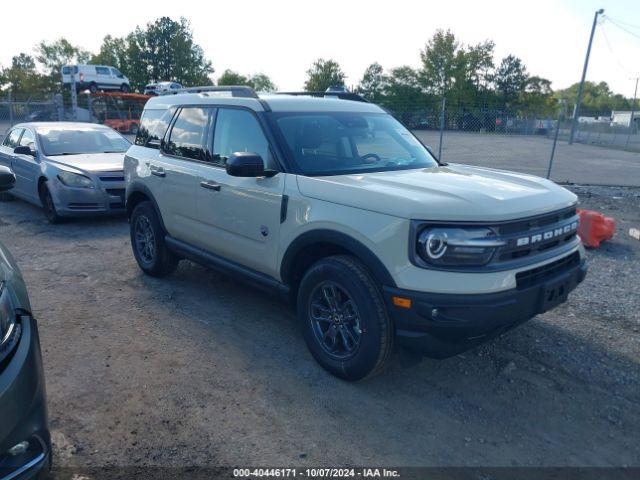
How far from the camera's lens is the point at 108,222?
8.45 meters

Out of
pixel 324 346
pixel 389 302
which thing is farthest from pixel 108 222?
pixel 389 302

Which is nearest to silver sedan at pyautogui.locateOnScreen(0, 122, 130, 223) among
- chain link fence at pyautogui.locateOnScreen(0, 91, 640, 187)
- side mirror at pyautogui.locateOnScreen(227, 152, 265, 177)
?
side mirror at pyautogui.locateOnScreen(227, 152, 265, 177)

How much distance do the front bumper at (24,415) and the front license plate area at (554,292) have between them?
2744mm

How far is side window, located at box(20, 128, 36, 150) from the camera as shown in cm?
880

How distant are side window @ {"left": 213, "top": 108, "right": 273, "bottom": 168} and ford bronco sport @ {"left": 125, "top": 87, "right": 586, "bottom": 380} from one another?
1 cm

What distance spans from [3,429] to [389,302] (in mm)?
1989

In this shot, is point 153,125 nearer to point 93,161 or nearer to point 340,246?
point 340,246

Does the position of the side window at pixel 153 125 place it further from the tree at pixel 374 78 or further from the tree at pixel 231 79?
the tree at pixel 231 79

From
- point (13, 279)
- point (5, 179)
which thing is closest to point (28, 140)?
point (5, 179)

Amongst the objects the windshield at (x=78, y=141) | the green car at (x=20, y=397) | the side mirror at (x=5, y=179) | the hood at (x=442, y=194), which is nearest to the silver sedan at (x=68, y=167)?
the windshield at (x=78, y=141)

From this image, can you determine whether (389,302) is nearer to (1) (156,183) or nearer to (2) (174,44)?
(1) (156,183)

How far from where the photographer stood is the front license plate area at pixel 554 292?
3096 mm

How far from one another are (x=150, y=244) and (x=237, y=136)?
1999 mm

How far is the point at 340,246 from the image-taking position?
3.36 meters
